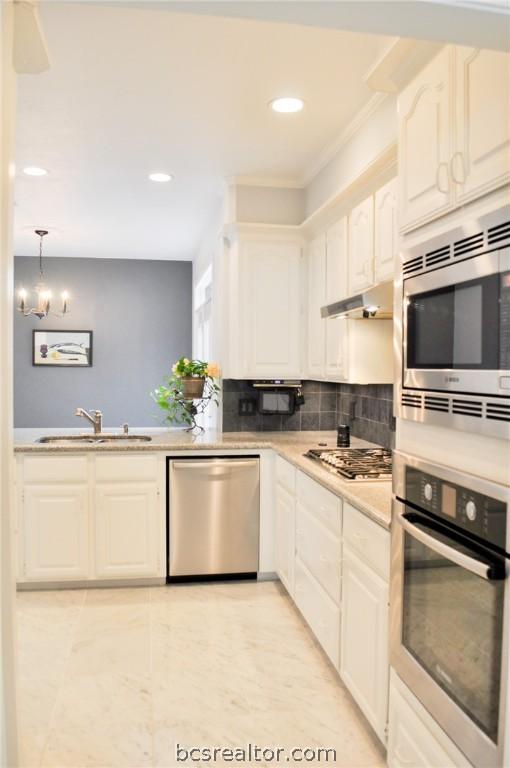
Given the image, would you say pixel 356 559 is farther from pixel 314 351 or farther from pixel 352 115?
pixel 352 115

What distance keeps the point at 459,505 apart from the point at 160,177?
3.23 meters

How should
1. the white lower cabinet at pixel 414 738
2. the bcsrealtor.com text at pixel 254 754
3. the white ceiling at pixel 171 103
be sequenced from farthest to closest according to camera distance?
the white ceiling at pixel 171 103
the bcsrealtor.com text at pixel 254 754
the white lower cabinet at pixel 414 738

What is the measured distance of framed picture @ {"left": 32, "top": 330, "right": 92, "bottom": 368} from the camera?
674 cm

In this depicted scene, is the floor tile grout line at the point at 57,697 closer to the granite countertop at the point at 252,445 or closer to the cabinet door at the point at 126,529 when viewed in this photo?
the cabinet door at the point at 126,529

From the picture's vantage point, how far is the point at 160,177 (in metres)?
3.95

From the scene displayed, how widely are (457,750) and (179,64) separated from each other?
104 inches

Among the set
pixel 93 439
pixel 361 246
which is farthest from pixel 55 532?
pixel 361 246

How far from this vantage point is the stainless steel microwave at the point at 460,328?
1.27 meters

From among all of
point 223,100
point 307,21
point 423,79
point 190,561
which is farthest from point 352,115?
point 190,561

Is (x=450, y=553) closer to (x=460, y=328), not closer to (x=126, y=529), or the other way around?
(x=460, y=328)

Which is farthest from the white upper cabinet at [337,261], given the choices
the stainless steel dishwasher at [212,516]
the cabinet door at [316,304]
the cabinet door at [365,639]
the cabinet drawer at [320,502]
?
the cabinet door at [365,639]

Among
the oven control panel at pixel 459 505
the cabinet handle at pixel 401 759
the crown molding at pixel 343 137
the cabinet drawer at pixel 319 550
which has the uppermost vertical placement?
the crown molding at pixel 343 137

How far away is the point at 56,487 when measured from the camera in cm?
355

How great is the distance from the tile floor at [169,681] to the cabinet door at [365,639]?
0.65 ft
